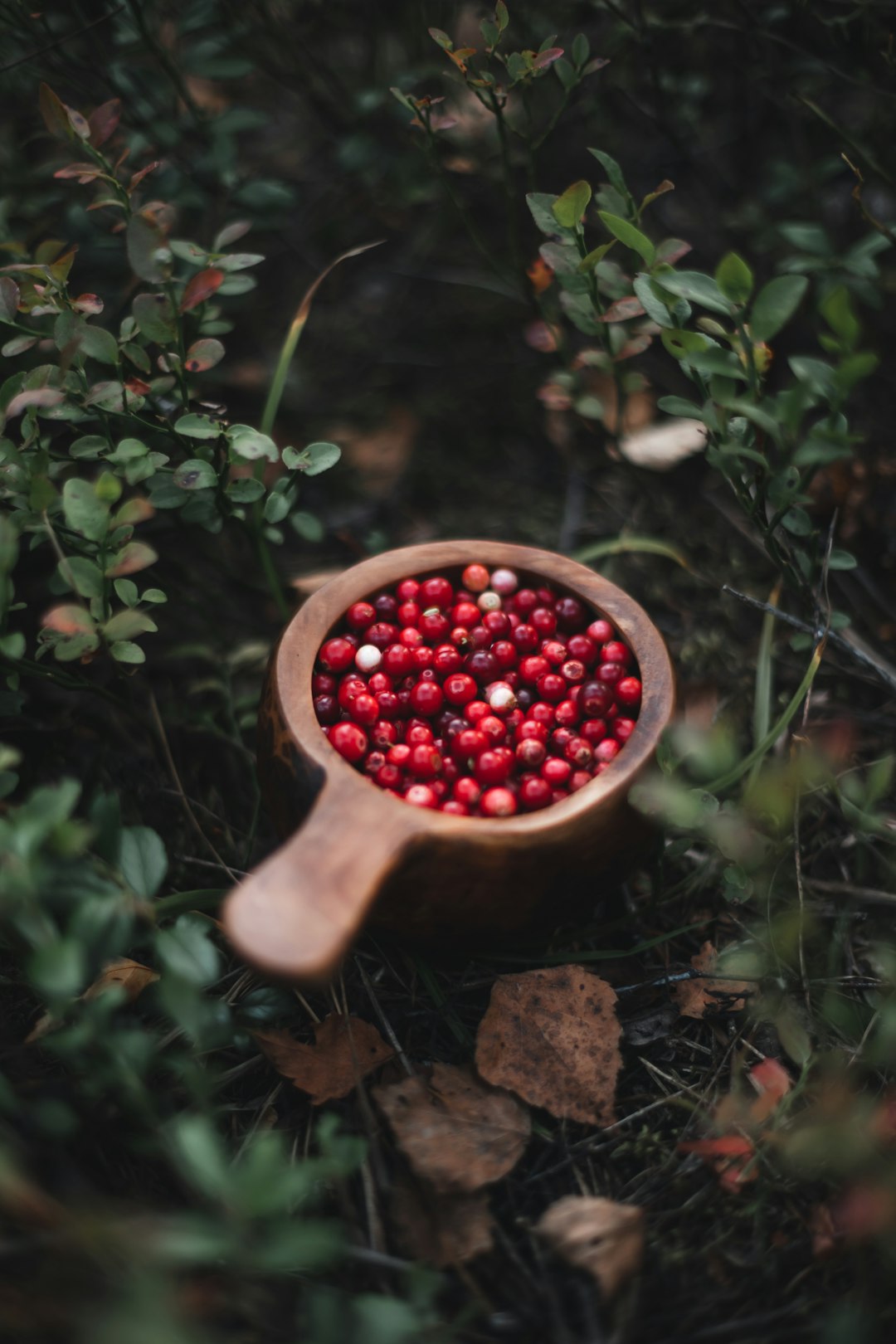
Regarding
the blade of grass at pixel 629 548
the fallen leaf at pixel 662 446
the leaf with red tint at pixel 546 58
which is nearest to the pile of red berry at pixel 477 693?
the blade of grass at pixel 629 548

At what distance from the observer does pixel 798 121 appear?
2.37 metres

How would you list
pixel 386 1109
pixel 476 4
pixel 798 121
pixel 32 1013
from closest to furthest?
1. pixel 386 1109
2. pixel 32 1013
3. pixel 798 121
4. pixel 476 4

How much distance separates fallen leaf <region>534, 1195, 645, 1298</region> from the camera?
1.29 m

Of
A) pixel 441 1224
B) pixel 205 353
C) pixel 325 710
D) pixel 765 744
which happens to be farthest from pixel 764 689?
pixel 205 353

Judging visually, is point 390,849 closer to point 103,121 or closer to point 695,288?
point 695,288

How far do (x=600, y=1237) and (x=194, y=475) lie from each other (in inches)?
55.5

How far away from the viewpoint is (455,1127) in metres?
1.46

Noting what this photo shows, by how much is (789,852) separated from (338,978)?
89 centimetres

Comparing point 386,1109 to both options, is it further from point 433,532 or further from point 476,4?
point 476,4

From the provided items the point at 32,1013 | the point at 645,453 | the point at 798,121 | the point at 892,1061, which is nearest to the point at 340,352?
the point at 645,453

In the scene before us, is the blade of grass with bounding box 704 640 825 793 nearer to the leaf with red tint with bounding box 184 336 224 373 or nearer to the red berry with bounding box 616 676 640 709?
the red berry with bounding box 616 676 640 709

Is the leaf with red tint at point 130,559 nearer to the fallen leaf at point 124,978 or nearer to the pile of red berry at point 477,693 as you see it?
the pile of red berry at point 477,693

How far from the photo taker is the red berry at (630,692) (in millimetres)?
1742

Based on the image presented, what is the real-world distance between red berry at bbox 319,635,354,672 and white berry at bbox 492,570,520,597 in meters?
0.35
